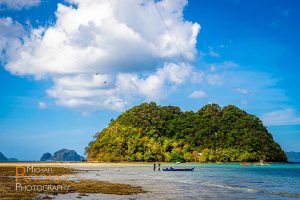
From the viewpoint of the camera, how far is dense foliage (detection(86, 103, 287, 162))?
144 m

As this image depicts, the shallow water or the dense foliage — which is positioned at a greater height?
the dense foliage

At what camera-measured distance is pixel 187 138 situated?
501 feet

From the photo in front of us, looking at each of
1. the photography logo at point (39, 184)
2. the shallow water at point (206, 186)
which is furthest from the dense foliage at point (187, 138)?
the photography logo at point (39, 184)

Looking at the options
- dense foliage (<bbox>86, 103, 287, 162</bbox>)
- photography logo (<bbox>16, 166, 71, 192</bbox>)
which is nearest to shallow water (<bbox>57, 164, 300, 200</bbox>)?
photography logo (<bbox>16, 166, 71, 192</bbox>)

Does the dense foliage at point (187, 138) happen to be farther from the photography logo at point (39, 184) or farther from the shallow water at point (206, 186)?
the photography logo at point (39, 184)

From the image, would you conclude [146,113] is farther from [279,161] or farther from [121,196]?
[121,196]

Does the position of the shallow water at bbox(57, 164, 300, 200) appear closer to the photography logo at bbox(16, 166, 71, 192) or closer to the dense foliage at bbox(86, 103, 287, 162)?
the photography logo at bbox(16, 166, 71, 192)

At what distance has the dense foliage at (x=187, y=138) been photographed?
144 m

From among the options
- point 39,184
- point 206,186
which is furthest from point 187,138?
point 39,184

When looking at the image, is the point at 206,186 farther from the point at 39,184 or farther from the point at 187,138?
the point at 187,138

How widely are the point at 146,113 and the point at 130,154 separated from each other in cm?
2739

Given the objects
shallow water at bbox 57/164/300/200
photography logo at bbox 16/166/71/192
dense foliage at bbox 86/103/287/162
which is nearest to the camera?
shallow water at bbox 57/164/300/200

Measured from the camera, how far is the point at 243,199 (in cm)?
2738

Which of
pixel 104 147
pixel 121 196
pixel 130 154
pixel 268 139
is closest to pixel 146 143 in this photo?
pixel 130 154
